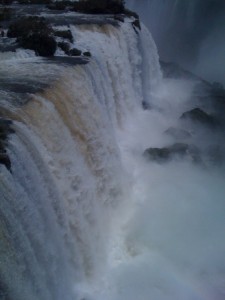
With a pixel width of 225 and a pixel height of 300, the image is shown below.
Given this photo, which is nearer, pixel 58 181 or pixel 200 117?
pixel 58 181

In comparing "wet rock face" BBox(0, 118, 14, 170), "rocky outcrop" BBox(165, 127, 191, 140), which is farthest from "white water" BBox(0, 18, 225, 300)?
"rocky outcrop" BBox(165, 127, 191, 140)

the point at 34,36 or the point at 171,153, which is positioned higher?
the point at 171,153

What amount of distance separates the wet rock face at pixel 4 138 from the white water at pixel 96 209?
5.2 inches

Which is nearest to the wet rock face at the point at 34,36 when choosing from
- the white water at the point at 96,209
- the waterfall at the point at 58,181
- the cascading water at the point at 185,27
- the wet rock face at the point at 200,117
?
the waterfall at the point at 58,181

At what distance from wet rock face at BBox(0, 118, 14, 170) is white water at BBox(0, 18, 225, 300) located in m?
0.13

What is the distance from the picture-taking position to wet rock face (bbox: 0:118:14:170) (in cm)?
727

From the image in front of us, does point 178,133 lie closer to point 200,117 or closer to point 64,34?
point 200,117

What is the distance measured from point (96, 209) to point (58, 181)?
5.63 ft

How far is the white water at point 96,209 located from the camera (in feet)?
24.9

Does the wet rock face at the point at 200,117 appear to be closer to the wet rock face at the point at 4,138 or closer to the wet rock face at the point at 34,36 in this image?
the wet rock face at the point at 34,36

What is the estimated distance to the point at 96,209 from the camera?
10609mm

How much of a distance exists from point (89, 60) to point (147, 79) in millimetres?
7858

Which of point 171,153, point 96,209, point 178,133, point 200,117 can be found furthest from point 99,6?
point 96,209

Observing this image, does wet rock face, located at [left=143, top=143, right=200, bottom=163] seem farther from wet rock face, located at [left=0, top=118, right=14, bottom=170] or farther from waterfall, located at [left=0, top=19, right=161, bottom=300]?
wet rock face, located at [left=0, top=118, right=14, bottom=170]
